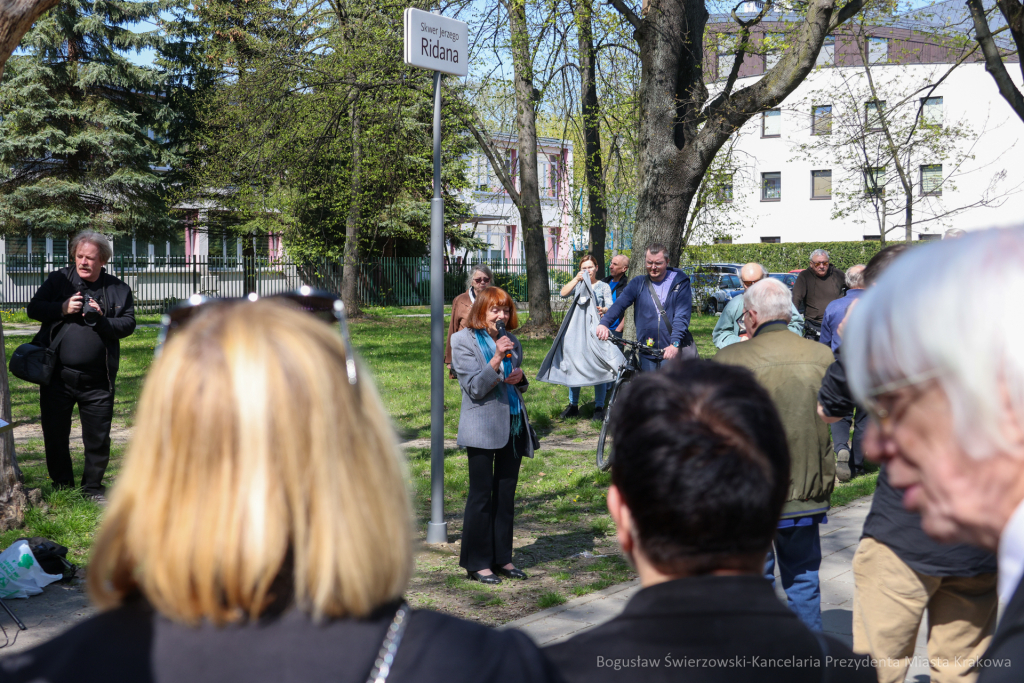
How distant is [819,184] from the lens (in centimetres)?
5038

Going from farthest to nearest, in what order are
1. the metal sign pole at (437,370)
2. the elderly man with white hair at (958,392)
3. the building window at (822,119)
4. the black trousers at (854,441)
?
the building window at (822,119) → the black trousers at (854,441) → the metal sign pole at (437,370) → the elderly man with white hair at (958,392)

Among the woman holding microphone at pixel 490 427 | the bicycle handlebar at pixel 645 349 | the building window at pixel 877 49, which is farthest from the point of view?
the building window at pixel 877 49

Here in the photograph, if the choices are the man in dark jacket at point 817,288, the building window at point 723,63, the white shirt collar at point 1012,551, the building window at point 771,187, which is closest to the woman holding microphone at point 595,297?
the man in dark jacket at point 817,288

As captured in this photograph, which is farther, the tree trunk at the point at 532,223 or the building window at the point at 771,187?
the building window at the point at 771,187

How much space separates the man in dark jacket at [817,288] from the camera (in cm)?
1054

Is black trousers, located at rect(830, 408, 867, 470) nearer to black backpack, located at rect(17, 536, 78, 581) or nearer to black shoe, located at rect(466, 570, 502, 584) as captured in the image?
black shoe, located at rect(466, 570, 502, 584)

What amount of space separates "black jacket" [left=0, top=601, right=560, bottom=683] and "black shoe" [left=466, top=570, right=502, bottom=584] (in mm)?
4353

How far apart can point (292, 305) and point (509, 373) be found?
4000 mm

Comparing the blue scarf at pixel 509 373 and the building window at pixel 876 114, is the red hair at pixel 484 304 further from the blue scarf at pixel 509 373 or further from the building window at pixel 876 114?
the building window at pixel 876 114

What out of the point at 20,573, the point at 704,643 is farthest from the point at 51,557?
the point at 704,643

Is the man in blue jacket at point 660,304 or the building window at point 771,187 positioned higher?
the building window at point 771,187

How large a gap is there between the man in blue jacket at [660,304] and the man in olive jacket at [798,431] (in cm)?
412

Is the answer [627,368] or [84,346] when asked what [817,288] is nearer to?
[627,368]

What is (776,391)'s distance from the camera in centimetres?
407
